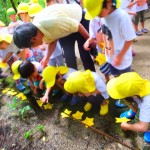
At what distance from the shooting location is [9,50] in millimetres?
3605

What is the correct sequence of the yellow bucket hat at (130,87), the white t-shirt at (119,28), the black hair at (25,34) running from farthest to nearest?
the black hair at (25,34) < the white t-shirt at (119,28) < the yellow bucket hat at (130,87)

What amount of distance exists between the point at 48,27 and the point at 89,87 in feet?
2.46

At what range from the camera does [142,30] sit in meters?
4.52

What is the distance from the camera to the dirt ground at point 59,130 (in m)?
2.27

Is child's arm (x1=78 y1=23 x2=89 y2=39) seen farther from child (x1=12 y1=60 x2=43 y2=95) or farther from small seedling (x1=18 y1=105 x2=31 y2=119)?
small seedling (x1=18 y1=105 x2=31 y2=119)

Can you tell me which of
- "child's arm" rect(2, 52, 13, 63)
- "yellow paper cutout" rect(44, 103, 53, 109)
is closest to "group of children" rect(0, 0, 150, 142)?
"yellow paper cutout" rect(44, 103, 53, 109)

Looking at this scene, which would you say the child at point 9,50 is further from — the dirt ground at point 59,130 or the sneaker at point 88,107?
the sneaker at point 88,107

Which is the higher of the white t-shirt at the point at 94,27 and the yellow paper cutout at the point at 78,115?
the white t-shirt at the point at 94,27

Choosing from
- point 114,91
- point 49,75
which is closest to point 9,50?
point 49,75

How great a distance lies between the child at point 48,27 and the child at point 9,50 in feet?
4.43

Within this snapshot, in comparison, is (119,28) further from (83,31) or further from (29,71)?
(29,71)

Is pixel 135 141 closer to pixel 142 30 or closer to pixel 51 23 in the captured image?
pixel 51 23

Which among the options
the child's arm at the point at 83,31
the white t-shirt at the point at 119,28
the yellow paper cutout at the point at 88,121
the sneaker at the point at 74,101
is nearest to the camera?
the white t-shirt at the point at 119,28

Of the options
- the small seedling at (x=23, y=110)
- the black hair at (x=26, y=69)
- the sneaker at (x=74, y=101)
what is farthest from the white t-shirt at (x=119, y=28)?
the small seedling at (x=23, y=110)
